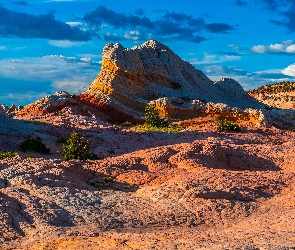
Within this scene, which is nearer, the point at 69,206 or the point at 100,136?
the point at 69,206

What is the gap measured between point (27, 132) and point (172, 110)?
27.3 feet

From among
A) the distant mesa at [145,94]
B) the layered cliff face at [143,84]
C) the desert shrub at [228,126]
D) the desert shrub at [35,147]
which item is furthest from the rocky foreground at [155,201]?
the layered cliff face at [143,84]

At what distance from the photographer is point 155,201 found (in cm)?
851

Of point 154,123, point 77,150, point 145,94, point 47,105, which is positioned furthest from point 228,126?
point 77,150

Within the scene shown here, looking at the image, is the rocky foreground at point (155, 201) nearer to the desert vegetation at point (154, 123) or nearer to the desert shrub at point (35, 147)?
the desert shrub at point (35, 147)

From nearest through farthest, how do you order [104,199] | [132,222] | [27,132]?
[132,222]
[104,199]
[27,132]

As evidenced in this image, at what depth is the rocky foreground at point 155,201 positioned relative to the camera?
6.51 meters

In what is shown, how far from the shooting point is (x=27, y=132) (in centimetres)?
1816

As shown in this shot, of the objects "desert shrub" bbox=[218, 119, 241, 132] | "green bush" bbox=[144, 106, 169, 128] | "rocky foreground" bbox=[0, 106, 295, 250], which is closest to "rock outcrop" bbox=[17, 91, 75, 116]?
"green bush" bbox=[144, 106, 169, 128]

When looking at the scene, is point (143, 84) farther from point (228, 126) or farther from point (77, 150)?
point (77, 150)

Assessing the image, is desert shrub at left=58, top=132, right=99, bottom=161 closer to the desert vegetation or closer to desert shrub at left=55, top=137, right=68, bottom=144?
desert shrub at left=55, top=137, right=68, bottom=144

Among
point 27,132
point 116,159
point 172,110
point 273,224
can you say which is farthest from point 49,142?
point 273,224

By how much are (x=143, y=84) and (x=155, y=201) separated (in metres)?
17.2

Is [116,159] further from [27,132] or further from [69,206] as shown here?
[27,132]
